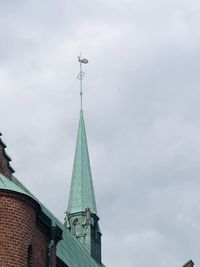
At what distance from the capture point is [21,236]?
1474 inches

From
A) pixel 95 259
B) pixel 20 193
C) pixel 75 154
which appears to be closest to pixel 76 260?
pixel 95 259

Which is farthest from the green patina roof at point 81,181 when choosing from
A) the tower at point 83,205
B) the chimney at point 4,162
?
the chimney at point 4,162

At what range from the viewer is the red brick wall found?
36.8 meters

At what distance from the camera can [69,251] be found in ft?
185

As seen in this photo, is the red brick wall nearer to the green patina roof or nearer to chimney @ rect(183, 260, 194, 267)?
chimney @ rect(183, 260, 194, 267)

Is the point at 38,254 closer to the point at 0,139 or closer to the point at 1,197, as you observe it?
the point at 1,197

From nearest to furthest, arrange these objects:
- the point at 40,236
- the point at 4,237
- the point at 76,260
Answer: the point at 4,237 < the point at 40,236 < the point at 76,260

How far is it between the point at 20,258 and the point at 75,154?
4416 cm

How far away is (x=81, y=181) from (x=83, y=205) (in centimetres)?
268

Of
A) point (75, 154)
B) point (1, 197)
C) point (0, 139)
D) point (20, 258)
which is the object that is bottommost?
point (20, 258)

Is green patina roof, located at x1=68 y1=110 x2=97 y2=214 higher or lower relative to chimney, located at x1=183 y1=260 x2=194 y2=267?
higher

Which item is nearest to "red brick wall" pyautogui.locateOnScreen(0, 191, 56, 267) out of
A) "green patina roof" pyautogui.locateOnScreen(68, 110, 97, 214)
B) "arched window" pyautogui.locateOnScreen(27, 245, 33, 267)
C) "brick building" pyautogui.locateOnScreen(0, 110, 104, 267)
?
"brick building" pyautogui.locateOnScreen(0, 110, 104, 267)

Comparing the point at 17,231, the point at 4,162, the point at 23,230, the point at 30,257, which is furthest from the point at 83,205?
the point at 17,231

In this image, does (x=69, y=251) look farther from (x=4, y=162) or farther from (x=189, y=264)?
(x=4, y=162)
